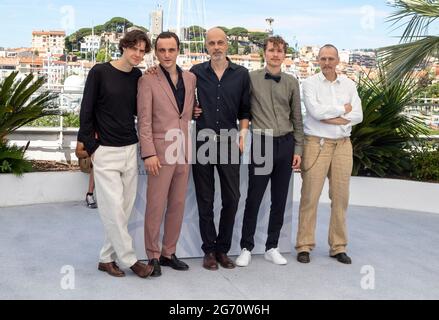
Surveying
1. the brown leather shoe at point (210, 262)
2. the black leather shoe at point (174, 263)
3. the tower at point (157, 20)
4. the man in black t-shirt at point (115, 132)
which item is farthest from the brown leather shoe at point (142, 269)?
the tower at point (157, 20)

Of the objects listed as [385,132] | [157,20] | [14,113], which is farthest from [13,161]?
[157,20]

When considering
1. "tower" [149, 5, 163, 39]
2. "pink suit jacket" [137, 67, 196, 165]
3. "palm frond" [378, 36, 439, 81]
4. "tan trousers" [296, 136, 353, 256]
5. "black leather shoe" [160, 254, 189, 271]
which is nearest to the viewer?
"pink suit jacket" [137, 67, 196, 165]

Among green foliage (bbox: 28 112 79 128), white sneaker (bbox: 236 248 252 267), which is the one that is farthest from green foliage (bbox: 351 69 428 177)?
green foliage (bbox: 28 112 79 128)

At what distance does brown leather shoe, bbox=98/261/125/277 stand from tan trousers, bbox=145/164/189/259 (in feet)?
0.82

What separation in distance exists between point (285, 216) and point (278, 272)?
0.64 meters

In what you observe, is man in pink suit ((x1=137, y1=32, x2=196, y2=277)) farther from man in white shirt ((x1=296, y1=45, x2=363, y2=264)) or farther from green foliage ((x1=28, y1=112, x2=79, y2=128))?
green foliage ((x1=28, y1=112, x2=79, y2=128))

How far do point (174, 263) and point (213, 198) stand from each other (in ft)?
1.81

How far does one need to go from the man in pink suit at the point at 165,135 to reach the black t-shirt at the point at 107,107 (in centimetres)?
9

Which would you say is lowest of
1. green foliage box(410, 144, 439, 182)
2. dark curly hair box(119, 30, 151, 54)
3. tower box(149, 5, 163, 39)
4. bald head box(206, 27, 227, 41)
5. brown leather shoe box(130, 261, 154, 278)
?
brown leather shoe box(130, 261, 154, 278)

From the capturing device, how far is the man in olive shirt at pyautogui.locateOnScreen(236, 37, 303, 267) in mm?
4395

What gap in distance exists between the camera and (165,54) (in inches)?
161

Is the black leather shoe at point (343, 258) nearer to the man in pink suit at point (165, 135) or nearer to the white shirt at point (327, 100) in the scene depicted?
the white shirt at point (327, 100)

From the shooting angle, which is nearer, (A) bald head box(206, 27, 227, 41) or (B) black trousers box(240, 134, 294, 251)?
(A) bald head box(206, 27, 227, 41)
